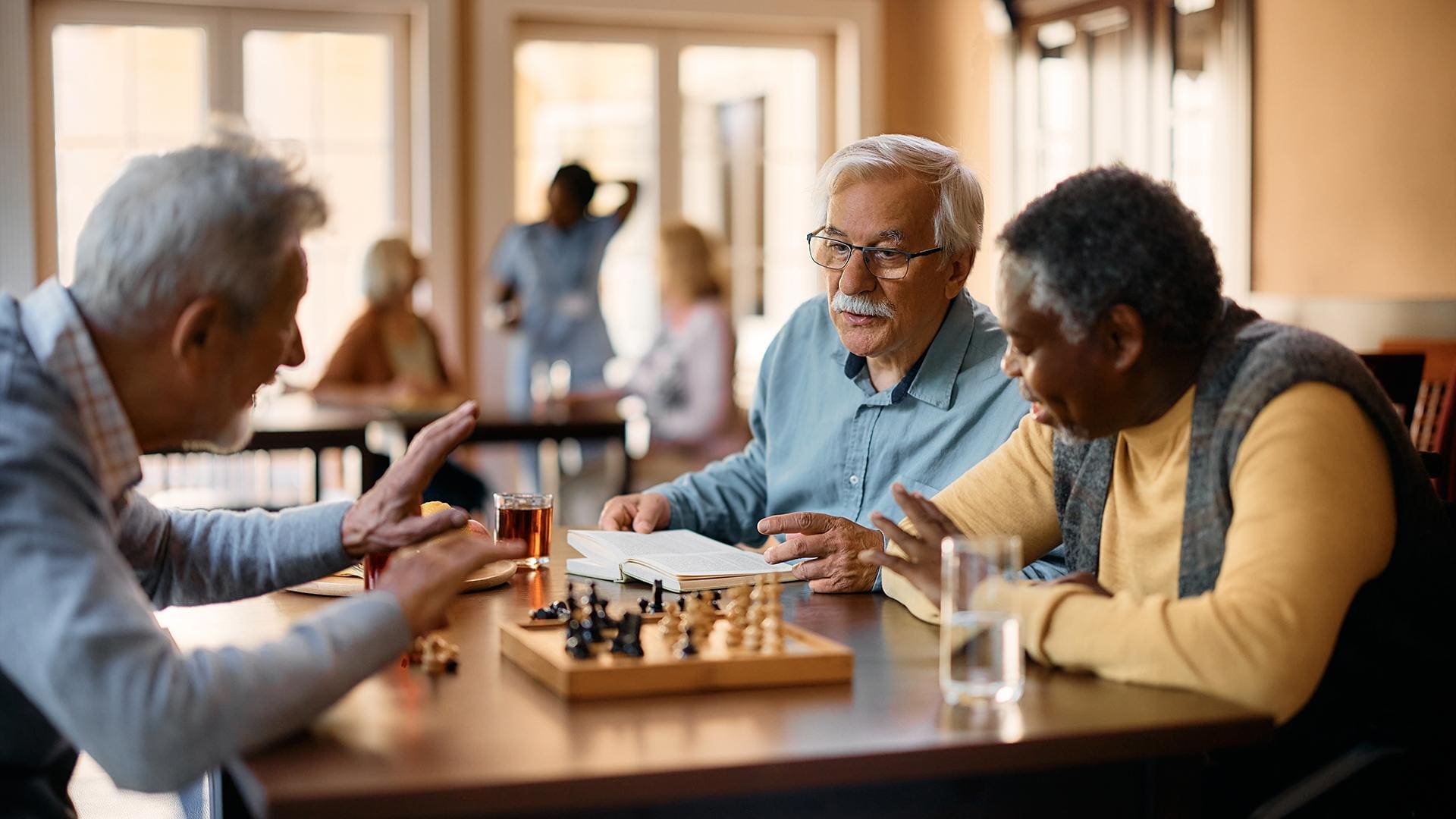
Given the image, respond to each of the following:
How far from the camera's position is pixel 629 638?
1314 mm

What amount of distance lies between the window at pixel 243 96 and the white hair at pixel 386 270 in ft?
4.09

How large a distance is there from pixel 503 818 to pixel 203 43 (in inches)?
253

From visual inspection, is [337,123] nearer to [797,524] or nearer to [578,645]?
[797,524]

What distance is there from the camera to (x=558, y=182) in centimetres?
637

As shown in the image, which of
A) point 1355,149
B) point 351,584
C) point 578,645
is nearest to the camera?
point 578,645

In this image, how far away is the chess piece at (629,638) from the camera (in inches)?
51.2

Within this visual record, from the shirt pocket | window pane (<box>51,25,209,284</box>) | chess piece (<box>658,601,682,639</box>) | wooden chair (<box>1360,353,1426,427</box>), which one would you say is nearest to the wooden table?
chess piece (<box>658,601,682,639</box>)

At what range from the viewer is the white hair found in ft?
18.2

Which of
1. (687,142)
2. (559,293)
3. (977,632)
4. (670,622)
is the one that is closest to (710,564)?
(670,622)

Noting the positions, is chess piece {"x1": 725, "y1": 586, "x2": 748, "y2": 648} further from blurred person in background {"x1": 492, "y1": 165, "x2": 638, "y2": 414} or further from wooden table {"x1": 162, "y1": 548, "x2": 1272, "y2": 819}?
blurred person in background {"x1": 492, "y1": 165, "x2": 638, "y2": 414}

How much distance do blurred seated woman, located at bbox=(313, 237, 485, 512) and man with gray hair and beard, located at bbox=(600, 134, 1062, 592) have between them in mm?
3048

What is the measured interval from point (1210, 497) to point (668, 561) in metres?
0.75

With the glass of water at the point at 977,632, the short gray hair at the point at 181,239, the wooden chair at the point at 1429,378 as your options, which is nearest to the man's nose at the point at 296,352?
→ the short gray hair at the point at 181,239

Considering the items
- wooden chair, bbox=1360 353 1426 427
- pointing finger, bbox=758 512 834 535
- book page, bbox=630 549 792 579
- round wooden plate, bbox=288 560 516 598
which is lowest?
round wooden plate, bbox=288 560 516 598
